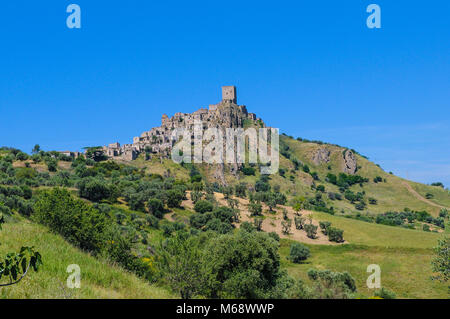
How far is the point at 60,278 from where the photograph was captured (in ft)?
38.7

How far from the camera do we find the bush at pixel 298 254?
68.1 metres

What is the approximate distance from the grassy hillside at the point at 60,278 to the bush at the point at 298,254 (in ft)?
185

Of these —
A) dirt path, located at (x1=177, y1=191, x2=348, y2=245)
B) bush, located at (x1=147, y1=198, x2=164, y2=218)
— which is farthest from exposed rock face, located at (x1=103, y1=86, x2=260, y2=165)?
bush, located at (x1=147, y1=198, x2=164, y2=218)

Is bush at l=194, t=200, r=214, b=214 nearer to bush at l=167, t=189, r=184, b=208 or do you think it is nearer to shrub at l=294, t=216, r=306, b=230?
bush at l=167, t=189, r=184, b=208

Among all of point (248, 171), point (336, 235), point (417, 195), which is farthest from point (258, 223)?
point (417, 195)

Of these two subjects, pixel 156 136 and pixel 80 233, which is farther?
pixel 156 136

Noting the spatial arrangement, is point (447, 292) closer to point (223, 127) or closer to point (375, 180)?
point (223, 127)

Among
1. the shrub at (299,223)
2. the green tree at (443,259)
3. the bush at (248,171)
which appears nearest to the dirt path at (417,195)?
the bush at (248,171)

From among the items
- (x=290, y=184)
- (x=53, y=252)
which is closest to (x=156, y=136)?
(x=290, y=184)

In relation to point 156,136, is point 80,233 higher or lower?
lower

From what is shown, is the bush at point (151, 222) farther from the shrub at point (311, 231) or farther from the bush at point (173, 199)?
the shrub at point (311, 231)

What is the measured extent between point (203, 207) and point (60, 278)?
3132 inches
